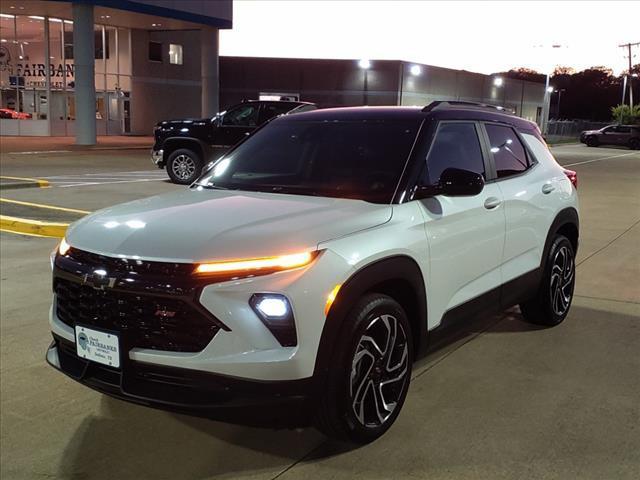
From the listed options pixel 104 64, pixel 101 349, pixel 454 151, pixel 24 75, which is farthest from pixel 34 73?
pixel 101 349

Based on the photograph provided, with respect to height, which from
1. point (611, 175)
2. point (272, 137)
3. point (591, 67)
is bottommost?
point (611, 175)

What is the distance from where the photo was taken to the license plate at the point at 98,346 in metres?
2.94

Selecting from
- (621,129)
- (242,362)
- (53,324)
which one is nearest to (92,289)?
(53,324)

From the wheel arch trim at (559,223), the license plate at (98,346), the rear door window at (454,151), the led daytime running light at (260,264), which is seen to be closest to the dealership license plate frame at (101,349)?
the license plate at (98,346)

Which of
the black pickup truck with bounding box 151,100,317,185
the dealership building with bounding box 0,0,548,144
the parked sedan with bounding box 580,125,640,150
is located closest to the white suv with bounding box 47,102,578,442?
the black pickup truck with bounding box 151,100,317,185

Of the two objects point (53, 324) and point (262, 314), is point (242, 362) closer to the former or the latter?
point (262, 314)

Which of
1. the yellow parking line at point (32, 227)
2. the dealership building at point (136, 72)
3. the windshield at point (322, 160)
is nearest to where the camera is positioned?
the windshield at point (322, 160)

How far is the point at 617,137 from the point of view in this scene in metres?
45.4

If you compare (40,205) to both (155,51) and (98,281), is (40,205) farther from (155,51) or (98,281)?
(155,51)

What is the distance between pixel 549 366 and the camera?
14.9 ft

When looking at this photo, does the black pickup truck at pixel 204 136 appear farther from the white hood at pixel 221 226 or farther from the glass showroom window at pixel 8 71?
the glass showroom window at pixel 8 71

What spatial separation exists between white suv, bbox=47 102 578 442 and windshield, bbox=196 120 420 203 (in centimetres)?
1

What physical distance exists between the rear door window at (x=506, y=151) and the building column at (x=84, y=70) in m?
27.2

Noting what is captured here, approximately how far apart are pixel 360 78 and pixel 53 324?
51.3 metres
